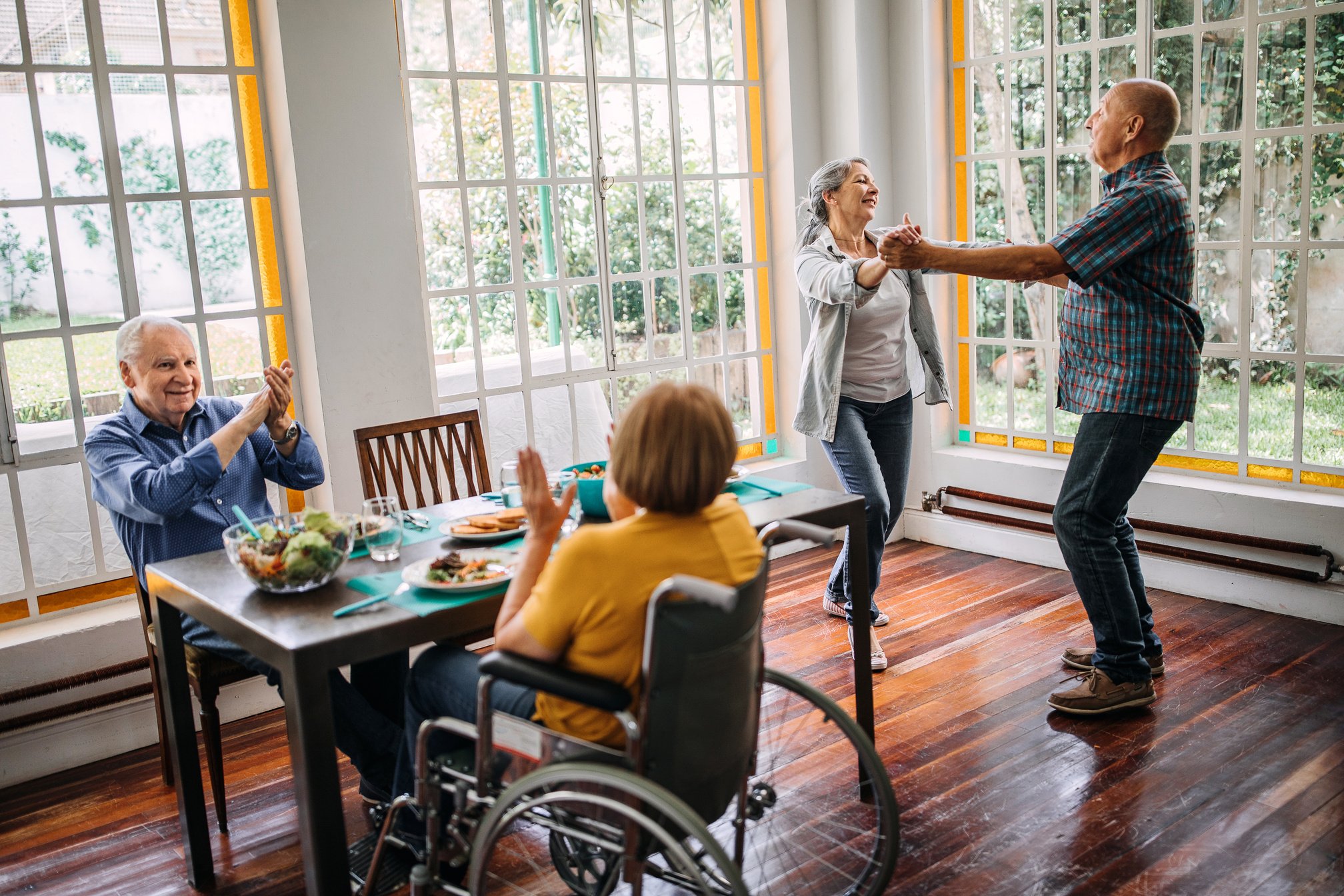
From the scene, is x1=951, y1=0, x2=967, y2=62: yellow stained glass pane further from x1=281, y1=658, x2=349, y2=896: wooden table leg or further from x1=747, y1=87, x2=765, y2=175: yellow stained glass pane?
x1=281, y1=658, x2=349, y2=896: wooden table leg

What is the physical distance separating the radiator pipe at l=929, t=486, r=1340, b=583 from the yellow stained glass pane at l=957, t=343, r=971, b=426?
341mm

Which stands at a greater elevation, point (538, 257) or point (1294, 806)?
point (538, 257)

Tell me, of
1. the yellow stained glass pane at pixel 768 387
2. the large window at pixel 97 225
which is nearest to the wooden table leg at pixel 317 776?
the large window at pixel 97 225

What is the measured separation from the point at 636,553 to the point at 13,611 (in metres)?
2.56

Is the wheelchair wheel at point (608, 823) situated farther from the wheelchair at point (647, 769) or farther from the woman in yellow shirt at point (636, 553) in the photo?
the woman in yellow shirt at point (636, 553)

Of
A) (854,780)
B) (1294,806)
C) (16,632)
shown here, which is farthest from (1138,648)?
(16,632)

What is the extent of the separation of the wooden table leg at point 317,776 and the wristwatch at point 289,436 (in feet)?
3.96

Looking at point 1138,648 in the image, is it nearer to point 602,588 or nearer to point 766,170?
point 602,588

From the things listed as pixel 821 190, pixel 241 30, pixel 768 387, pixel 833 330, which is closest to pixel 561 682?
pixel 833 330

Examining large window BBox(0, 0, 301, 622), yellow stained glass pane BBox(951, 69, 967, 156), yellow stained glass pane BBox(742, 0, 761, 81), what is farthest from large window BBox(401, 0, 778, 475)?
yellow stained glass pane BBox(951, 69, 967, 156)

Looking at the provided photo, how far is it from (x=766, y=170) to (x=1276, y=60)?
203 centimetres

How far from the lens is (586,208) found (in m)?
4.50

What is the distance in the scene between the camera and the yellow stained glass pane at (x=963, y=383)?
5094 mm

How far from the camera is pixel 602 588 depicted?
1.81 metres
